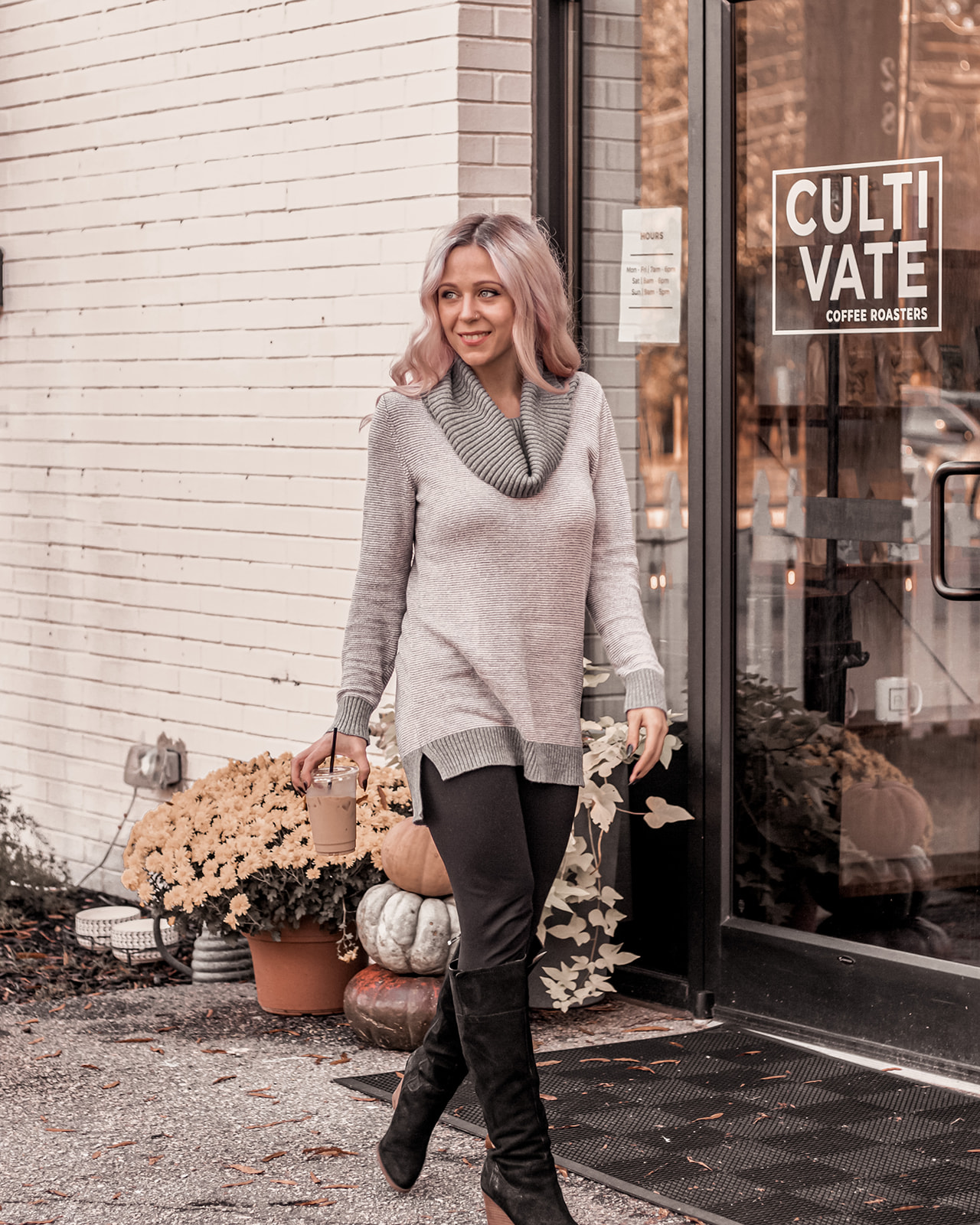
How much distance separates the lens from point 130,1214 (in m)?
3.78

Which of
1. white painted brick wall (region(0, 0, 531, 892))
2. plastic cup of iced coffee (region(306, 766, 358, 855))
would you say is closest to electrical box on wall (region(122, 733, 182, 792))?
white painted brick wall (region(0, 0, 531, 892))

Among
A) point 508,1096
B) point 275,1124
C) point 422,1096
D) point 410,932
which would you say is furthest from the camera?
point 410,932

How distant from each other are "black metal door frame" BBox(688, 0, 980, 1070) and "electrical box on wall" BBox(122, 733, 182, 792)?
216 cm

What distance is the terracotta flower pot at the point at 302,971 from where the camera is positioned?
5227 millimetres

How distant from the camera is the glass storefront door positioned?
4660 millimetres

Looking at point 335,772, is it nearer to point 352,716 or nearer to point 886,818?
point 352,716

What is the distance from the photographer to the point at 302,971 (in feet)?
17.2

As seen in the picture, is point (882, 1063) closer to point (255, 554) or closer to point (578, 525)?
point (578, 525)

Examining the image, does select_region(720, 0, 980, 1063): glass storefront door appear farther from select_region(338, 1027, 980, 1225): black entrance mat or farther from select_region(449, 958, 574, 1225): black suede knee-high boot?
select_region(449, 958, 574, 1225): black suede knee-high boot

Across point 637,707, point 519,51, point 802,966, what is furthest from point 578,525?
point 519,51

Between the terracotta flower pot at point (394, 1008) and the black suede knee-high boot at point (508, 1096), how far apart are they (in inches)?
55.5

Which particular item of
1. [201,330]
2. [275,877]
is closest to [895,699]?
[275,877]

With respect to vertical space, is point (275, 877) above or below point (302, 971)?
above

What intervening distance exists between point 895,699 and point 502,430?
1.84 m
